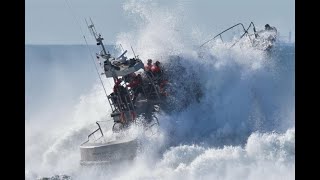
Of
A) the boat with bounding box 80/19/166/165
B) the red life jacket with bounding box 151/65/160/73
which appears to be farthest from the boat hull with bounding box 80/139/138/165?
the red life jacket with bounding box 151/65/160/73

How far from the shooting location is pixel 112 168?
2914cm

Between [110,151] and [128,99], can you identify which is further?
[128,99]

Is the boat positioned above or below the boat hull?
above

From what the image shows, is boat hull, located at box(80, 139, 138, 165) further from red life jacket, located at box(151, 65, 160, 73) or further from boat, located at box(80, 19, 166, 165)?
red life jacket, located at box(151, 65, 160, 73)

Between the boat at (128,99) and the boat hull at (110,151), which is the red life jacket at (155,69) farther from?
the boat hull at (110,151)

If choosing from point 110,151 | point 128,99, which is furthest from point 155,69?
point 110,151

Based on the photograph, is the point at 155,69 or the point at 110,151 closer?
the point at 110,151

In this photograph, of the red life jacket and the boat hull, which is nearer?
the boat hull

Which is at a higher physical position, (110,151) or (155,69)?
(155,69)

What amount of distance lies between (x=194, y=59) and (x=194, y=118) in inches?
96.9

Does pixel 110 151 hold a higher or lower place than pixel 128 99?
lower

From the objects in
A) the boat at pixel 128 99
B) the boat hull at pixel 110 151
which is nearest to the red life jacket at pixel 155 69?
the boat at pixel 128 99

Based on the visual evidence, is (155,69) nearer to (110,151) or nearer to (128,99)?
(128,99)
